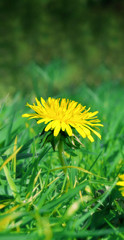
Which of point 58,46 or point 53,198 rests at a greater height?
point 58,46

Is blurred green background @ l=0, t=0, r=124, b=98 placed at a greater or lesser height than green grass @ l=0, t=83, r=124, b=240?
greater

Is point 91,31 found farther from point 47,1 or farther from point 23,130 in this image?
point 23,130

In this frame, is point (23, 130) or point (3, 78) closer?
point (23, 130)

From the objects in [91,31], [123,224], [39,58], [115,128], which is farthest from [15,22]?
[123,224]

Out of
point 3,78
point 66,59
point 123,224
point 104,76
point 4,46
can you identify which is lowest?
point 123,224

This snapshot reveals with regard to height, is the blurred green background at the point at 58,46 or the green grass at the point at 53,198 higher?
the blurred green background at the point at 58,46

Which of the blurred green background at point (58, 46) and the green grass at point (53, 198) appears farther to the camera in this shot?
the blurred green background at point (58, 46)

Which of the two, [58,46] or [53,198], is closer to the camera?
[53,198]

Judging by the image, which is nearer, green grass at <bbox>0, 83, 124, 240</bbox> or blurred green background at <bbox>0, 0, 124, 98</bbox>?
green grass at <bbox>0, 83, 124, 240</bbox>
